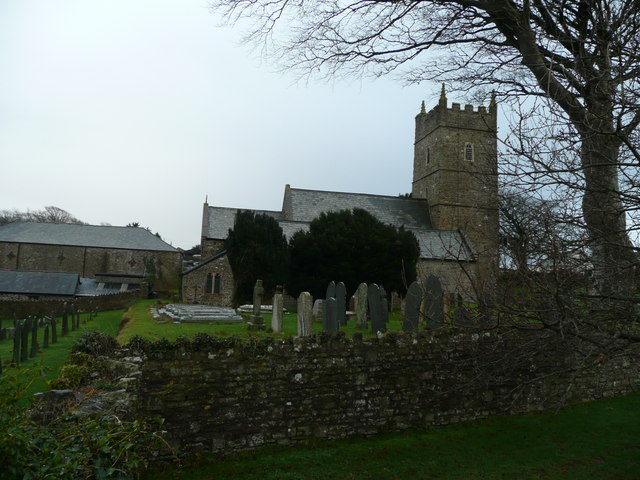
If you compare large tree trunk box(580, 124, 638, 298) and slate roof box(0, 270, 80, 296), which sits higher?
large tree trunk box(580, 124, 638, 298)

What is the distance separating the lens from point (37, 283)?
30062mm

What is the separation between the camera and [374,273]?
77.6ft

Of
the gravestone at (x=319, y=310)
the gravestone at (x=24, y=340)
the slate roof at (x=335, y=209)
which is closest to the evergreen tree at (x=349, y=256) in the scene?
the slate roof at (x=335, y=209)

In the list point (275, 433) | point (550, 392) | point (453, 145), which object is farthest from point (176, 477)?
point (453, 145)

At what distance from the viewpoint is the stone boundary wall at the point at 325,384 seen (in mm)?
5871

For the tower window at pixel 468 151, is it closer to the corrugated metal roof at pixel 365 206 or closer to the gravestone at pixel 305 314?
the corrugated metal roof at pixel 365 206

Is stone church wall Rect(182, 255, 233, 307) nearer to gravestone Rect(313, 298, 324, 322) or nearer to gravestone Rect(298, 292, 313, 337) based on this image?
gravestone Rect(313, 298, 324, 322)

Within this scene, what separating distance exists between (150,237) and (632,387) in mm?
39288

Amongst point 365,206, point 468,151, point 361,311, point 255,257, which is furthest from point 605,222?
point 468,151

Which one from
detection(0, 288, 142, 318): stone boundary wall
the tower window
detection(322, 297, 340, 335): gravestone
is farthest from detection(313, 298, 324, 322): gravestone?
the tower window

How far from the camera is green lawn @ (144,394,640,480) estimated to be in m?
5.69

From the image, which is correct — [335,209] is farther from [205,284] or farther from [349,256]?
[205,284]

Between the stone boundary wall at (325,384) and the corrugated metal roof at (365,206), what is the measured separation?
25512mm

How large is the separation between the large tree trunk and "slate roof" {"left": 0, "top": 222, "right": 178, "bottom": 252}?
3904 cm
